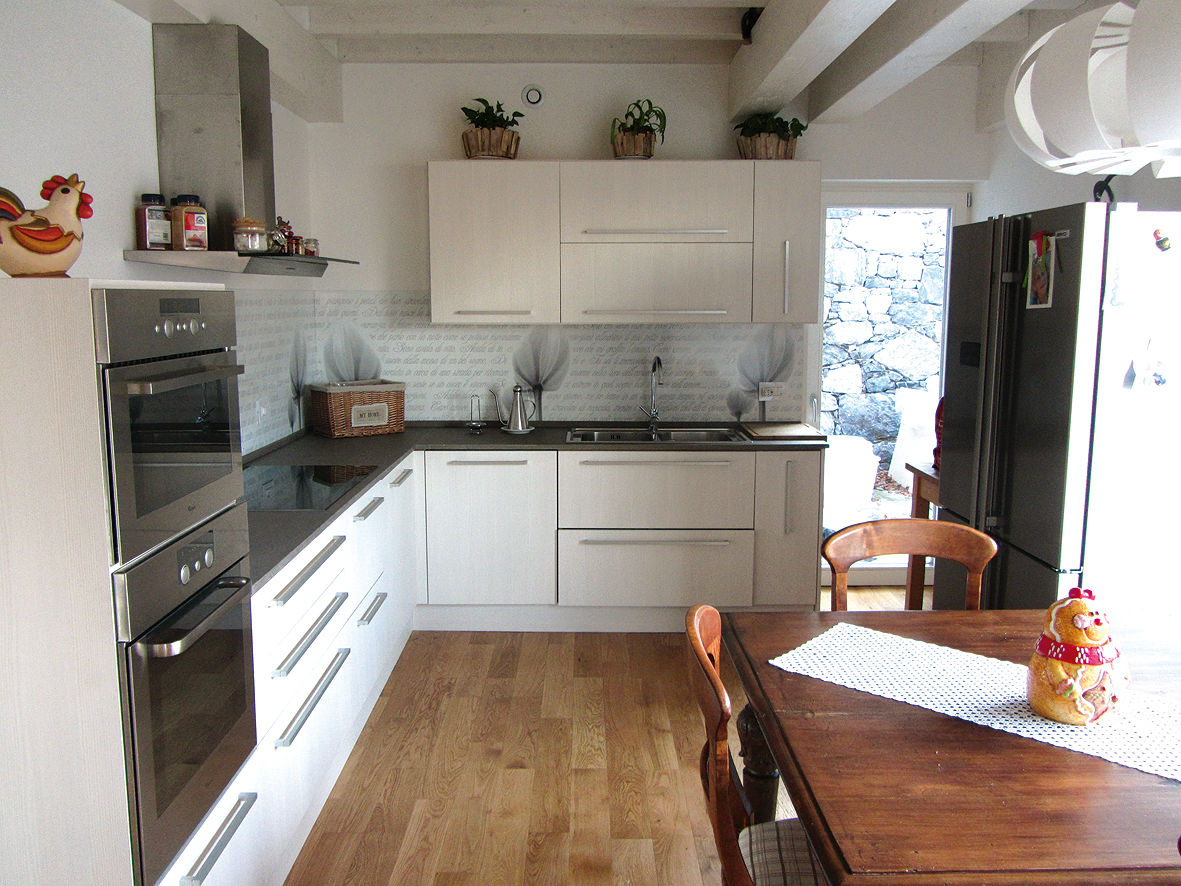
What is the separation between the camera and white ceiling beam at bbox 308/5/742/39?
3762 millimetres

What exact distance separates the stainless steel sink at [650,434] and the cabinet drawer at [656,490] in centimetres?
29

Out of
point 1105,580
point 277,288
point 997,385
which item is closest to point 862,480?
point 997,385

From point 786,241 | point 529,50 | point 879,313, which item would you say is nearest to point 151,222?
point 529,50

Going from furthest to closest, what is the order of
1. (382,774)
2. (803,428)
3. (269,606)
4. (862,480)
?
(862,480) < (803,428) < (382,774) < (269,606)

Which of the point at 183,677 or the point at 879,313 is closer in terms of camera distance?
the point at 183,677

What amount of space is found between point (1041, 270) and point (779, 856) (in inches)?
78.9

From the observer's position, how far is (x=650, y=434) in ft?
14.5

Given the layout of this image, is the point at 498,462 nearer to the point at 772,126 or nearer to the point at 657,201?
the point at 657,201

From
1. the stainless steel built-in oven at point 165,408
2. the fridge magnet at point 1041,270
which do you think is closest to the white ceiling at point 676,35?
the fridge magnet at point 1041,270

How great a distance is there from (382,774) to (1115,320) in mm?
2580

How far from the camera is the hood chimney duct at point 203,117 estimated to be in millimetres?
2818

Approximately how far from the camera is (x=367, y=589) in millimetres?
3270

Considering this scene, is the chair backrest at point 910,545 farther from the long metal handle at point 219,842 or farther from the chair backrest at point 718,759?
the long metal handle at point 219,842

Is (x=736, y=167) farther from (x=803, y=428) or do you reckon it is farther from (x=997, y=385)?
(x=997, y=385)
